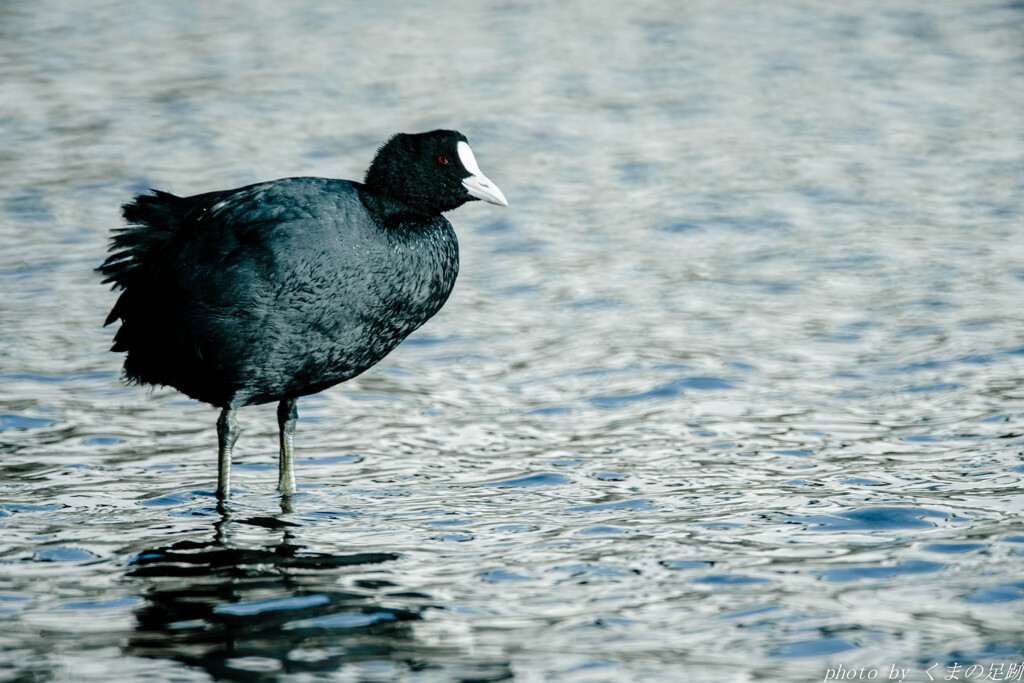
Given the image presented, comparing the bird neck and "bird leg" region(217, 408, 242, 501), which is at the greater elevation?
the bird neck

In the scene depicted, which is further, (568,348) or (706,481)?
A: (568,348)

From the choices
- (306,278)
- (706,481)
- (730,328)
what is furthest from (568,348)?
(306,278)

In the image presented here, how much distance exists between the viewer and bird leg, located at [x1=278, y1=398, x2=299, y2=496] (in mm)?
6574

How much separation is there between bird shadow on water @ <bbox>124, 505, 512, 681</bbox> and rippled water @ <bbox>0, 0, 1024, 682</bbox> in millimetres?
19

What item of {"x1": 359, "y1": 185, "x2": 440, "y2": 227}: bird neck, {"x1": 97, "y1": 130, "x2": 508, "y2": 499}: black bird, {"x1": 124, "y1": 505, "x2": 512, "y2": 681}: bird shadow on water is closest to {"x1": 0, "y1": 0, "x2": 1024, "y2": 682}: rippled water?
{"x1": 124, "y1": 505, "x2": 512, "y2": 681}: bird shadow on water

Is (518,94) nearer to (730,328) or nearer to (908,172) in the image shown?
(908,172)

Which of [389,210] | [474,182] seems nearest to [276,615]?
[389,210]

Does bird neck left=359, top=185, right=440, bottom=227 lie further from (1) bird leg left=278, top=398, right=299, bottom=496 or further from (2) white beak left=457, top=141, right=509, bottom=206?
(1) bird leg left=278, top=398, right=299, bottom=496

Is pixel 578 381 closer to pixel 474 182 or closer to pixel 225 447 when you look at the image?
pixel 474 182

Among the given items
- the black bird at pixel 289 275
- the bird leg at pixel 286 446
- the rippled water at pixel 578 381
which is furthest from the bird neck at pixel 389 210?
the rippled water at pixel 578 381

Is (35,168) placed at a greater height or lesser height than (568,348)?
greater

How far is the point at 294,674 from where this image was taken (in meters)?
4.67

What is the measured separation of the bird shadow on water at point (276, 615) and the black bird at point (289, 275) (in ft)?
2.27

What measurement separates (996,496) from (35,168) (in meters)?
9.01
